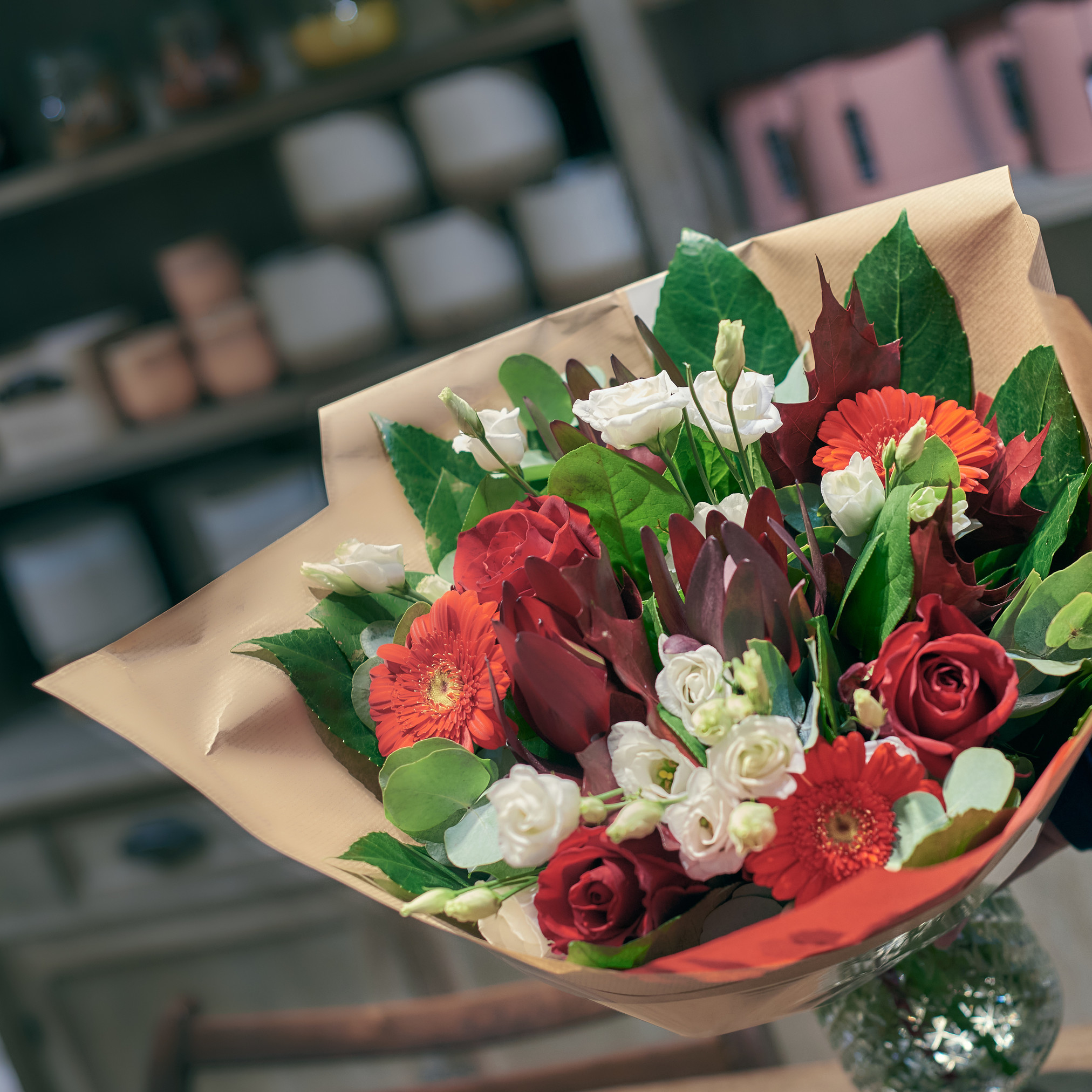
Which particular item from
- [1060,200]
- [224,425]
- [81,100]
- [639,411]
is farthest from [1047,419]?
[81,100]

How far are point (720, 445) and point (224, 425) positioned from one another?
1.11 meters

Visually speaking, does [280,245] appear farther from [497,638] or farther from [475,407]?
[497,638]

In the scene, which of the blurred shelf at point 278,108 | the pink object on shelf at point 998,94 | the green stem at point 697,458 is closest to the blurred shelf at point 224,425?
the blurred shelf at point 278,108

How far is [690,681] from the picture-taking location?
31 centimetres

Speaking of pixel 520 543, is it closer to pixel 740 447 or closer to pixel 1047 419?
pixel 740 447

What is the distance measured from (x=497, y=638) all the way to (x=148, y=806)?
49.8 inches

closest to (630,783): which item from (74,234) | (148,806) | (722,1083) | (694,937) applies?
(694,937)

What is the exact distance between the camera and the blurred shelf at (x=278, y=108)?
44.1 inches

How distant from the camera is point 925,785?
29 centimetres

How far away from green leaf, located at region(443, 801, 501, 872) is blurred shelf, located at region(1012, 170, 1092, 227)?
0.88 meters

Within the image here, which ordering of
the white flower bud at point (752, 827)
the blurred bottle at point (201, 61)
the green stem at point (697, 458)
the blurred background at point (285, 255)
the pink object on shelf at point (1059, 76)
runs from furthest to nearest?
the blurred bottle at point (201, 61) → the blurred background at point (285, 255) → the pink object on shelf at point (1059, 76) → the green stem at point (697, 458) → the white flower bud at point (752, 827)

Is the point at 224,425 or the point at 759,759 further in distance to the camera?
the point at 224,425

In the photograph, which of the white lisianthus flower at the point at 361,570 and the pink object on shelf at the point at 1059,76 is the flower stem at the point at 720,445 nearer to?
the white lisianthus flower at the point at 361,570

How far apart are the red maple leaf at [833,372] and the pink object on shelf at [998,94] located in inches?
31.5
